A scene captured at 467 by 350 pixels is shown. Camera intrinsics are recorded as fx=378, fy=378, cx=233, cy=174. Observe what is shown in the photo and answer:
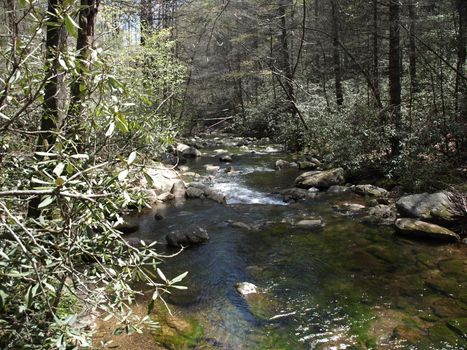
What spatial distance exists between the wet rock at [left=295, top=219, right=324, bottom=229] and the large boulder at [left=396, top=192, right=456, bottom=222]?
1.71 meters

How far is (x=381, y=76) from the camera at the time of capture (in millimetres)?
16250

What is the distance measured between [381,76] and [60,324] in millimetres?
16919

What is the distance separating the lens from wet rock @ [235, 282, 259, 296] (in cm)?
552

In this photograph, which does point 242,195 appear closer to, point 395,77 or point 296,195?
point 296,195

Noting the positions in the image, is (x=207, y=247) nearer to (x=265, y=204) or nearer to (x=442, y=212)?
(x=265, y=204)

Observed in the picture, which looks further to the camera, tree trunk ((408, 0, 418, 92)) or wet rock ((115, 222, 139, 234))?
tree trunk ((408, 0, 418, 92))

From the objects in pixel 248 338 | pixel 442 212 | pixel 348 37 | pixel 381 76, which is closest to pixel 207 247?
pixel 248 338

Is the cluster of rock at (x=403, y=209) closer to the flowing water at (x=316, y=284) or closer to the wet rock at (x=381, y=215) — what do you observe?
the wet rock at (x=381, y=215)

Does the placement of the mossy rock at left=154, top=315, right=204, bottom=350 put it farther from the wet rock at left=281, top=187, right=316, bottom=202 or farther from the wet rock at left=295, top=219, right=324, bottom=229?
the wet rock at left=281, top=187, right=316, bottom=202

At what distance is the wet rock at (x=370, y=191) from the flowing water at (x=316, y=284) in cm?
147

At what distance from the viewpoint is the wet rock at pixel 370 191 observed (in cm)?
998

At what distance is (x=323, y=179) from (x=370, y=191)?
1.63 meters

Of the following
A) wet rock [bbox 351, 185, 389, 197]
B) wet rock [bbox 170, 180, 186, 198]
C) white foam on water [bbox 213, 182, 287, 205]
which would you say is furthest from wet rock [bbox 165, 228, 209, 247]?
wet rock [bbox 351, 185, 389, 197]

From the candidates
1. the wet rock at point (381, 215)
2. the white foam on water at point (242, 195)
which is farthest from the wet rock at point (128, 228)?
the wet rock at point (381, 215)
